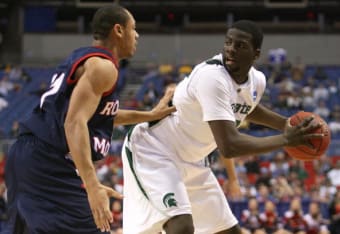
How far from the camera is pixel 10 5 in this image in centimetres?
2361

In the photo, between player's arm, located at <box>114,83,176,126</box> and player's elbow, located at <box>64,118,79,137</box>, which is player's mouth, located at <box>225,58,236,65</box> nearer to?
player's arm, located at <box>114,83,176,126</box>

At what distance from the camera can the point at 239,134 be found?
3.79 meters

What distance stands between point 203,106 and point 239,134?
31 centimetres

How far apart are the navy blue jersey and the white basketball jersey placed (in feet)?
2.32

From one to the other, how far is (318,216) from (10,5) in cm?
1754

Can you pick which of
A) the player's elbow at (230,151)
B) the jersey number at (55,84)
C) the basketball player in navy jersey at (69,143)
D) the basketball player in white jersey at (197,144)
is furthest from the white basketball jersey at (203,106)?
the jersey number at (55,84)

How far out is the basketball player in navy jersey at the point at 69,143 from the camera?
321 centimetres

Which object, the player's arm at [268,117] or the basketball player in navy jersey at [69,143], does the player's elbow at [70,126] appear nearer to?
the basketball player in navy jersey at [69,143]

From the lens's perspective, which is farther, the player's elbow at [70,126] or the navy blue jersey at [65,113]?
the navy blue jersey at [65,113]

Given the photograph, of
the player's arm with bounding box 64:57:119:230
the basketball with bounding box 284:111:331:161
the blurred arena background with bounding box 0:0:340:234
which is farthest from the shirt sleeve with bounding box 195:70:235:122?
the blurred arena background with bounding box 0:0:340:234

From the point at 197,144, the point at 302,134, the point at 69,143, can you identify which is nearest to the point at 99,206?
the point at 69,143

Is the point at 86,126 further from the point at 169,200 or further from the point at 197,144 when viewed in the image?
the point at 197,144

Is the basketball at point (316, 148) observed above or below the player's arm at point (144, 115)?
above

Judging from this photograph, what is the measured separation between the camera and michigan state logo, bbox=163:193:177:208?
161 inches
